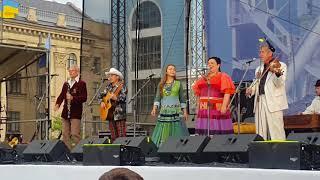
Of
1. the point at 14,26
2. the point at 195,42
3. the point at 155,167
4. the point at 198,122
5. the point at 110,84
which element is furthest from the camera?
the point at 14,26

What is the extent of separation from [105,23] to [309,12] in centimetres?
405

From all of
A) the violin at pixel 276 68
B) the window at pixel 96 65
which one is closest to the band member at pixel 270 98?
the violin at pixel 276 68

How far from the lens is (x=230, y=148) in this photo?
15.3 ft

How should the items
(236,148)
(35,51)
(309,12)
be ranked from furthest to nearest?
(35,51) < (309,12) < (236,148)

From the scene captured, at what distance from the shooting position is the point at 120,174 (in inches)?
74.6

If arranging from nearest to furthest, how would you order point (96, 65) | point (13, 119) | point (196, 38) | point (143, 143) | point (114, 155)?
1. point (114, 155)
2. point (143, 143)
3. point (96, 65)
4. point (196, 38)
5. point (13, 119)

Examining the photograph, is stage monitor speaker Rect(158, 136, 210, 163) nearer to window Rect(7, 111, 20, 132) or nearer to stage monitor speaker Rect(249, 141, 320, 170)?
stage monitor speaker Rect(249, 141, 320, 170)

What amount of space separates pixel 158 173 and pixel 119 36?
22.2 feet

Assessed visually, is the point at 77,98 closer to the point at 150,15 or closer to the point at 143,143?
the point at 143,143

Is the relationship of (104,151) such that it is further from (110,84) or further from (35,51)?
(35,51)

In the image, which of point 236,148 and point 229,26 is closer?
point 236,148

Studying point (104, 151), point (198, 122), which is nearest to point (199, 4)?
point (198, 122)

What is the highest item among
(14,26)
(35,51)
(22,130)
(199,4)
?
(14,26)

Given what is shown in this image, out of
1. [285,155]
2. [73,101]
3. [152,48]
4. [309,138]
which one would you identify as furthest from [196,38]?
[285,155]
